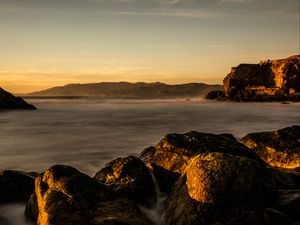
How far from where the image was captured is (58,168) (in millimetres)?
5422

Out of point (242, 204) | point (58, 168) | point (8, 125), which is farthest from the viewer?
point (8, 125)

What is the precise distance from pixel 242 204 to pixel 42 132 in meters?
17.1

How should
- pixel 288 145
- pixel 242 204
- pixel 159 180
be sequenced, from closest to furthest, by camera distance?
pixel 242 204, pixel 159 180, pixel 288 145

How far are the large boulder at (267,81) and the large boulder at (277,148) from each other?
50.7 metres

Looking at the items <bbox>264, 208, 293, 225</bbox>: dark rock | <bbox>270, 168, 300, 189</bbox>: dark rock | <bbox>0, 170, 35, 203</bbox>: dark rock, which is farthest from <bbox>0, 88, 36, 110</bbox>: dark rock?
<bbox>264, 208, 293, 225</bbox>: dark rock

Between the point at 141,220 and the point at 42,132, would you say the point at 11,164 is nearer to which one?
the point at 141,220

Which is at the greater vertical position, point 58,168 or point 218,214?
point 58,168

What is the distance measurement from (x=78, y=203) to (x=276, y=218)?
8.06 ft

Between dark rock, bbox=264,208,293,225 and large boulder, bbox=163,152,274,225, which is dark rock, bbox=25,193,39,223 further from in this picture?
dark rock, bbox=264,208,293,225

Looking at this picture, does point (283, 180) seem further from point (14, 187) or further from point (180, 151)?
point (14, 187)

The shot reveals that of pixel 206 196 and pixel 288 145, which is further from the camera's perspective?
pixel 288 145

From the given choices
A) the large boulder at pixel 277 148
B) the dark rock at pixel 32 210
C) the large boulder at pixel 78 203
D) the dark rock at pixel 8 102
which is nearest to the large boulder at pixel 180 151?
the large boulder at pixel 277 148

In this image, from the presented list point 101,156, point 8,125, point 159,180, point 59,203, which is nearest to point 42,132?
point 8,125

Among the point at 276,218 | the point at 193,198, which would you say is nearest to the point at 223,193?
the point at 193,198
